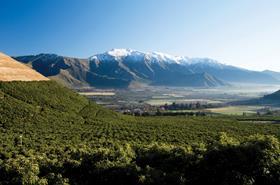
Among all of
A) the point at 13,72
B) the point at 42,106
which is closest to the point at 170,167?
the point at 42,106

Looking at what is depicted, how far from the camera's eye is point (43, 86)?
128750 mm

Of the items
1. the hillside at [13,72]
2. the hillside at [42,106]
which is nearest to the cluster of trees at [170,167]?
the hillside at [42,106]

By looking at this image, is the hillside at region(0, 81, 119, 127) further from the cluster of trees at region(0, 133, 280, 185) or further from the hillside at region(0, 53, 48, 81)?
the cluster of trees at region(0, 133, 280, 185)

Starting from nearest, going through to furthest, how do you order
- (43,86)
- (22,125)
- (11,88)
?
(22,125)
(11,88)
(43,86)

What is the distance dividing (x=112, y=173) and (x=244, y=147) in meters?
12.3

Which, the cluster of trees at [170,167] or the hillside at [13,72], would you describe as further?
the hillside at [13,72]

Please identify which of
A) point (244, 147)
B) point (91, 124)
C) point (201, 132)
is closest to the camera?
point (244, 147)

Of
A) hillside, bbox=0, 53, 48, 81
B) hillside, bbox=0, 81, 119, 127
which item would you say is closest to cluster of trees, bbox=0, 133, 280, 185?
hillside, bbox=0, 81, 119, 127

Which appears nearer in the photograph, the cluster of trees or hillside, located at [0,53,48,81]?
the cluster of trees

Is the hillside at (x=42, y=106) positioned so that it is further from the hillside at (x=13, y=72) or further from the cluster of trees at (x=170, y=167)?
the cluster of trees at (x=170, y=167)

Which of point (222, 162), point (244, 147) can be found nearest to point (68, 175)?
point (222, 162)

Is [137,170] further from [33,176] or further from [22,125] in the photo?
[22,125]

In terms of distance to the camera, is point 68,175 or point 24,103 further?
point 24,103

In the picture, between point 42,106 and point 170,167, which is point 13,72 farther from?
point 170,167
